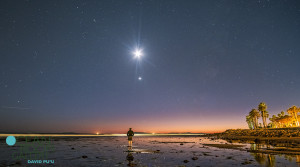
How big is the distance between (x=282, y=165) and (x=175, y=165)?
967 centimetres

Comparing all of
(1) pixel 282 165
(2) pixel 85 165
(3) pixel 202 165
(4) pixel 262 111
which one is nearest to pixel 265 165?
(1) pixel 282 165

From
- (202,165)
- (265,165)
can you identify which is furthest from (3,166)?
(265,165)

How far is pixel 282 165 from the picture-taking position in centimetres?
1625

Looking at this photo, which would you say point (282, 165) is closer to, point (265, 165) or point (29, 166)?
point (265, 165)

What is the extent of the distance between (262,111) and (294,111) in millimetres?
23529

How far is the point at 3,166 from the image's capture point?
17125mm

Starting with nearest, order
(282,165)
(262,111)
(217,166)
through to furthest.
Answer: (282,165), (217,166), (262,111)

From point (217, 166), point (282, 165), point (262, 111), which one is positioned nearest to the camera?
point (282, 165)

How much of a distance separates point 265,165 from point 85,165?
685 inches

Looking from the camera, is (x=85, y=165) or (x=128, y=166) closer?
(x=128, y=166)

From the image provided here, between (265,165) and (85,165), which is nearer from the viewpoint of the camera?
(265,165)

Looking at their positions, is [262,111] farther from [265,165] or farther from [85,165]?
[85,165]

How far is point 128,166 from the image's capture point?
17.2 metres

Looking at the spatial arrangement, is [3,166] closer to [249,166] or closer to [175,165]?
[175,165]
